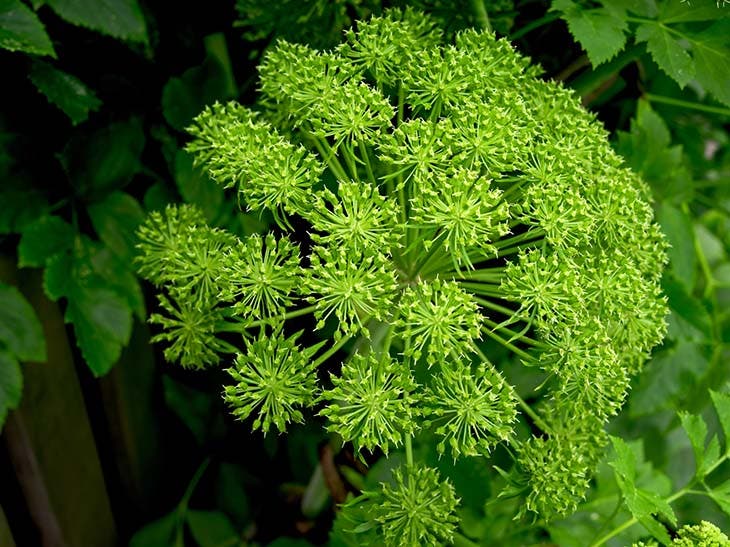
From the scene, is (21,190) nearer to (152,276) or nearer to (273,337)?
(152,276)

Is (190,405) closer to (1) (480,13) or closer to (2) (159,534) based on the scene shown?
(2) (159,534)

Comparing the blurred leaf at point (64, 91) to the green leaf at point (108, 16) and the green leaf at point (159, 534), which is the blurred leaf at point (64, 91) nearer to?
the green leaf at point (108, 16)

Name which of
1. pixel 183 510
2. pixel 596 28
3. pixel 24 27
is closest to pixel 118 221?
pixel 24 27

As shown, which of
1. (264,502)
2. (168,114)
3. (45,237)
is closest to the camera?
(45,237)

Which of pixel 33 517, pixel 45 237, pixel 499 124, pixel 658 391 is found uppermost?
pixel 499 124

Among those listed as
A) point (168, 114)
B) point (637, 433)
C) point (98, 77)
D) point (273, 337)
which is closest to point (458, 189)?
point (273, 337)

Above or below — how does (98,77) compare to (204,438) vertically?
above

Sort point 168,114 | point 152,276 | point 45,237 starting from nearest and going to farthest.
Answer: point 152,276
point 45,237
point 168,114
